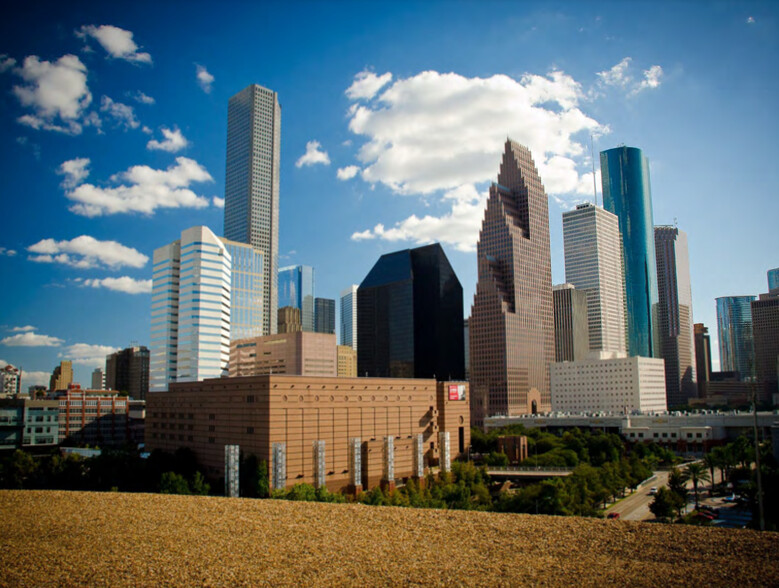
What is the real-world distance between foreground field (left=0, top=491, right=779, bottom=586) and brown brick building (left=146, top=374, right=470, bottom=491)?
40656mm

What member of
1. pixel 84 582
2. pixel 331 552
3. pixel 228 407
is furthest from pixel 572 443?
pixel 84 582

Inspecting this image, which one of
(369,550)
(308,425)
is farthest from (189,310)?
(369,550)

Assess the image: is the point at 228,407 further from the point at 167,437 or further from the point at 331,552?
the point at 331,552

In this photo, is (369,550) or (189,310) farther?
(189,310)

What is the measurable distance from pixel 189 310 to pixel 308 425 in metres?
77.3

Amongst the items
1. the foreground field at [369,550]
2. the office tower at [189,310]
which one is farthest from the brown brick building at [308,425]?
the foreground field at [369,550]

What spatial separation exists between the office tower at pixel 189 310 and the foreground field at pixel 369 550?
361 feet

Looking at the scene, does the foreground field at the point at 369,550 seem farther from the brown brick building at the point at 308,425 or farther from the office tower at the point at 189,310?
the office tower at the point at 189,310

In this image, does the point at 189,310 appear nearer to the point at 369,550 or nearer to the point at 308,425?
the point at 308,425

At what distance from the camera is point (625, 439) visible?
16888cm

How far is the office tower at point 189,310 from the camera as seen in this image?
160625mm

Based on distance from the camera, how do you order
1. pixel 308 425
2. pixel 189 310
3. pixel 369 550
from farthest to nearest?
pixel 189 310 → pixel 308 425 → pixel 369 550

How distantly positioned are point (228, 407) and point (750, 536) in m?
77.6

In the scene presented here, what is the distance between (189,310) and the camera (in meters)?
161
